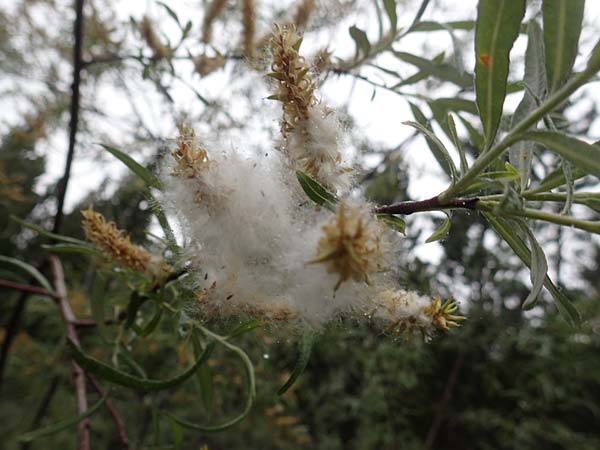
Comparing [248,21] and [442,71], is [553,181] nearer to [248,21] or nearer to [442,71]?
[442,71]

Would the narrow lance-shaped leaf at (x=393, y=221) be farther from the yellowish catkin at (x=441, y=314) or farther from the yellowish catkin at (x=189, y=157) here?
the yellowish catkin at (x=189, y=157)

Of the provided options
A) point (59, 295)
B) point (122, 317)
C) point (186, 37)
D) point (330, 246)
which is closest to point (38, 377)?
point (59, 295)

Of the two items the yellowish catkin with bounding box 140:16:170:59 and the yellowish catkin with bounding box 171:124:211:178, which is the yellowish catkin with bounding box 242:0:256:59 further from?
the yellowish catkin with bounding box 171:124:211:178

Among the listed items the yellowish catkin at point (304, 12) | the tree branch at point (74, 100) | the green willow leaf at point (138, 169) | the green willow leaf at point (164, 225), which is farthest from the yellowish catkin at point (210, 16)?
the green willow leaf at point (164, 225)

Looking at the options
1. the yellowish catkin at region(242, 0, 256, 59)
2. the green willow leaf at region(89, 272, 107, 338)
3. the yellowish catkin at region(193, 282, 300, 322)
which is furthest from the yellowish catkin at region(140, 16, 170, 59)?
the yellowish catkin at region(193, 282, 300, 322)

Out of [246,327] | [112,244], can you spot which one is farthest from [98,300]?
[246,327]
